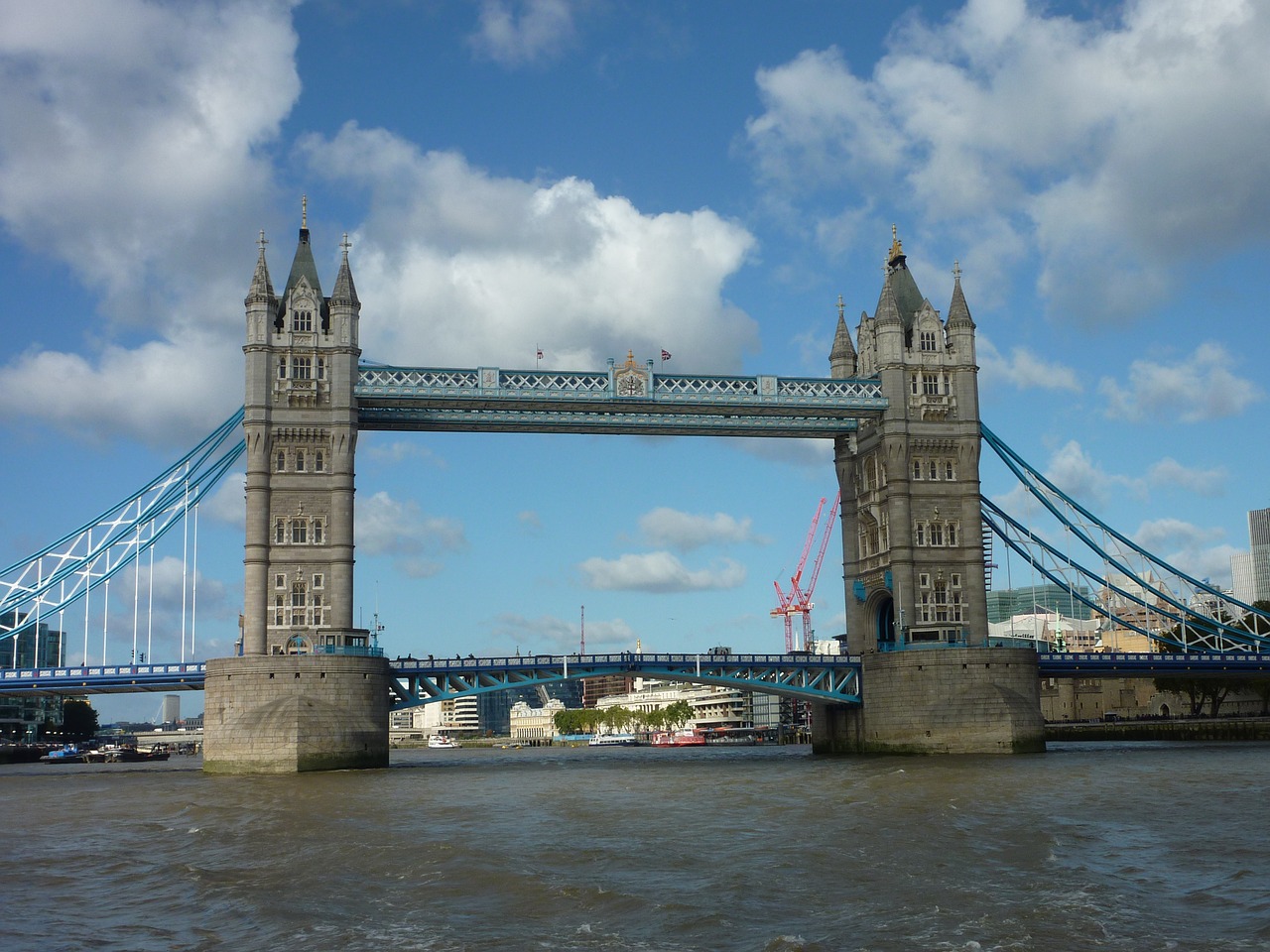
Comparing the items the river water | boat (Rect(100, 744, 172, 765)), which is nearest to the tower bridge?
the river water

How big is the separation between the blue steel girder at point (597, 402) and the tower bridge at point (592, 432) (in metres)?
0.14

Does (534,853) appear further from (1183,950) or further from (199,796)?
(199,796)

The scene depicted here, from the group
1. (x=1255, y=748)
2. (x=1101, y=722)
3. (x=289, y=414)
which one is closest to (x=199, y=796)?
(x=289, y=414)

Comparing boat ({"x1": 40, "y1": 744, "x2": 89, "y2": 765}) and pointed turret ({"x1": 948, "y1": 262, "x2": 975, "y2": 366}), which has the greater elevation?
pointed turret ({"x1": 948, "y1": 262, "x2": 975, "y2": 366})

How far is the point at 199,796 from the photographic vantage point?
6059 cm

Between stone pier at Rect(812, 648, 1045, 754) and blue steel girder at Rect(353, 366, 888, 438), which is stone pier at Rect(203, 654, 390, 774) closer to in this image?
blue steel girder at Rect(353, 366, 888, 438)

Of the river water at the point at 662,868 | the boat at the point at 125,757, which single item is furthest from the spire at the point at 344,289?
the boat at the point at 125,757

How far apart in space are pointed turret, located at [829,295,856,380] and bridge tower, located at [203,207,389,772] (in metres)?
35.4

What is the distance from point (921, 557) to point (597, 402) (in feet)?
77.3

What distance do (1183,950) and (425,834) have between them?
80.6ft

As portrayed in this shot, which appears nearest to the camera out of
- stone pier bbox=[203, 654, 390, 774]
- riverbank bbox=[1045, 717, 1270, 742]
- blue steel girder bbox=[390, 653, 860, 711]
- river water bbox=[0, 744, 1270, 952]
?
river water bbox=[0, 744, 1270, 952]

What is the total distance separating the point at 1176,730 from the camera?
412ft

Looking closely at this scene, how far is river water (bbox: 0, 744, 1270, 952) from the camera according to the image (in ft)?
85.3

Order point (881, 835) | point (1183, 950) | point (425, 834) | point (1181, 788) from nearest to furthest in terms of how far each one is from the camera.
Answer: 1. point (1183, 950)
2. point (881, 835)
3. point (425, 834)
4. point (1181, 788)
